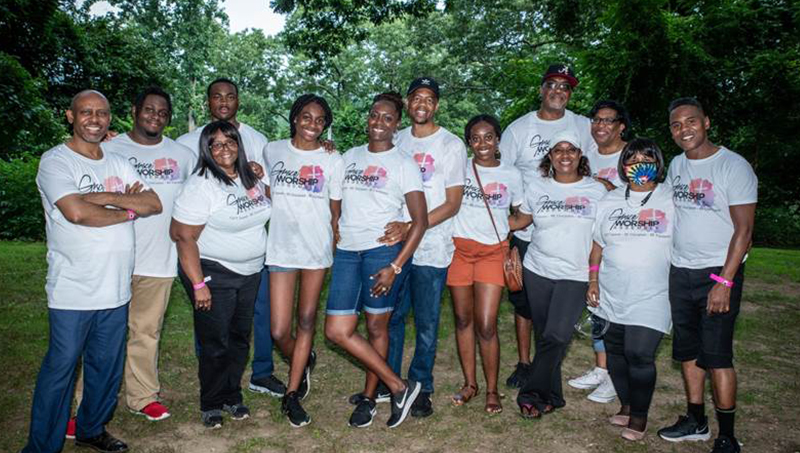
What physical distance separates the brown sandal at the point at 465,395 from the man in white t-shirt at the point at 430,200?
1.00 ft

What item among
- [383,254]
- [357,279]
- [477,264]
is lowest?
[357,279]

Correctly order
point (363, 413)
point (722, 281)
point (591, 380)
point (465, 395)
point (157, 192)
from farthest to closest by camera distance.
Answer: point (591, 380) < point (465, 395) < point (363, 413) < point (157, 192) < point (722, 281)

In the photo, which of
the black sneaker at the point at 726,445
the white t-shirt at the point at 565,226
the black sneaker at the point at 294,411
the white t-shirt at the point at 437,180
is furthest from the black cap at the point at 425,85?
the black sneaker at the point at 726,445

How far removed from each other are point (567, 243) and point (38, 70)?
1235 centimetres

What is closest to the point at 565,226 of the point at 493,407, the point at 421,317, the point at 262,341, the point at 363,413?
the point at 421,317

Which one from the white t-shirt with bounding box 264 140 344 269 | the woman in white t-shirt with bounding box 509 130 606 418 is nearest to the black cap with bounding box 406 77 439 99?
the white t-shirt with bounding box 264 140 344 269

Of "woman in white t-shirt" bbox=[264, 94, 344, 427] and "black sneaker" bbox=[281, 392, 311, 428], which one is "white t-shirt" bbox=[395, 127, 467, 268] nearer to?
"woman in white t-shirt" bbox=[264, 94, 344, 427]

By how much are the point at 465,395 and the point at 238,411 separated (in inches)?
76.6

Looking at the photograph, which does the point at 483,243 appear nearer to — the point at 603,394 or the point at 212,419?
the point at 603,394

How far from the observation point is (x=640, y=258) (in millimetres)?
4645

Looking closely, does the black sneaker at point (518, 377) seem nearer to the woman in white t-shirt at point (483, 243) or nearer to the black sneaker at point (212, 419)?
the woman in white t-shirt at point (483, 243)

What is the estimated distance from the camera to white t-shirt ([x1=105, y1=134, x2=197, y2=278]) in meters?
4.87

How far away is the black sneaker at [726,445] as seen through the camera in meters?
4.50

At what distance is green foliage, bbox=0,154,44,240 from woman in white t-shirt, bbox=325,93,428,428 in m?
15.9
